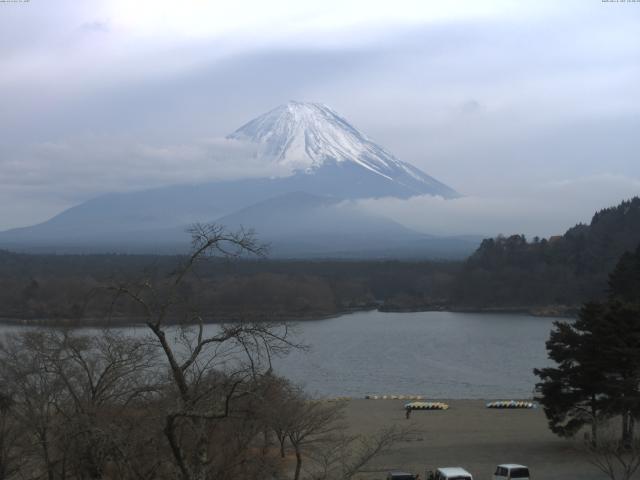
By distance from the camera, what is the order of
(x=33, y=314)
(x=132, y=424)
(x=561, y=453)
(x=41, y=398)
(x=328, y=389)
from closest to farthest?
1. (x=132, y=424)
2. (x=41, y=398)
3. (x=561, y=453)
4. (x=328, y=389)
5. (x=33, y=314)

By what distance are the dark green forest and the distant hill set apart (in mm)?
69

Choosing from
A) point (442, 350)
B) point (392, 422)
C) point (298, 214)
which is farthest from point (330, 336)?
point (298, 214)

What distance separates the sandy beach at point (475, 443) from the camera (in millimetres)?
12383

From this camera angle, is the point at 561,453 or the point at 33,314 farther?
the point at 33,314

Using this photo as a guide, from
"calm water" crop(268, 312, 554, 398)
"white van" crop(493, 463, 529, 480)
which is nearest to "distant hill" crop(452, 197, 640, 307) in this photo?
"calm water" crop(268, 312, 554, 398)

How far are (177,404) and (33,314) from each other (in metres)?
42.9

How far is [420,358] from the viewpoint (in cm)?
3117

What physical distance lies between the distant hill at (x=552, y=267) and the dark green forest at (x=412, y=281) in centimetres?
7

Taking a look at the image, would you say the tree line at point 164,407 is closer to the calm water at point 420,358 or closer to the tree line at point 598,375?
the tree line at point 598,375

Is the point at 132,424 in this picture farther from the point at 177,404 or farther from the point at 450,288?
the point at 450,288

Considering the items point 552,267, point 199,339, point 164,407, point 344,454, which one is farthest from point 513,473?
point 552,267

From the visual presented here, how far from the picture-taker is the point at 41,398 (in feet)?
27.7

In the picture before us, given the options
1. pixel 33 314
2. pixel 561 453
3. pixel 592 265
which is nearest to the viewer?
pixel 561 453

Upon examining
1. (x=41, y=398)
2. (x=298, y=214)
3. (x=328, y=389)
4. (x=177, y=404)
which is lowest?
(x=328, y=389)
